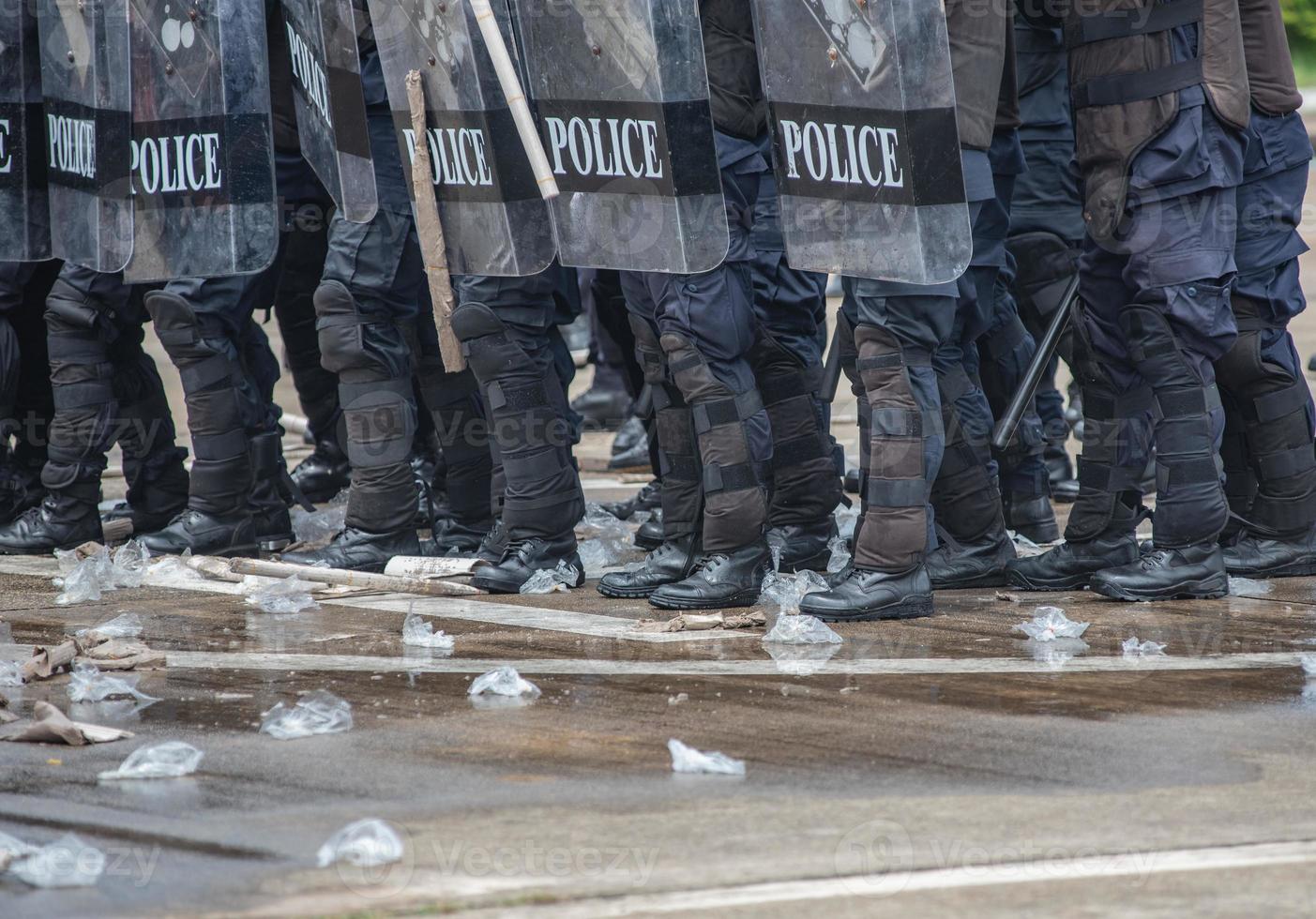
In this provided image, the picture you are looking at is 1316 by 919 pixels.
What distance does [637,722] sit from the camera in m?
3.71

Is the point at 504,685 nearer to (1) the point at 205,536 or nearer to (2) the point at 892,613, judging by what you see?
(2) the point at 892,613

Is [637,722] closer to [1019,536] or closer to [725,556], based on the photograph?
[725,556]

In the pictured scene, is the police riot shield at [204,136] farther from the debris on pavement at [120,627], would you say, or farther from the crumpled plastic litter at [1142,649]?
the crumpled plastic litter at [1142,649]

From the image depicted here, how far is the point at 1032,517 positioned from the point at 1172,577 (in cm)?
124

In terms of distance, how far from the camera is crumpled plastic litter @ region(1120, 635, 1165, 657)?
14.3 feet

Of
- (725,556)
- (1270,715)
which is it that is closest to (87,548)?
(725,556)

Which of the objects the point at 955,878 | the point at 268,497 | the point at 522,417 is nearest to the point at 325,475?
the point at 268,497

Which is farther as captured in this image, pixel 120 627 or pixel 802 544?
pixel 802 544

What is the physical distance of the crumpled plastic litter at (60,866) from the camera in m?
2.76

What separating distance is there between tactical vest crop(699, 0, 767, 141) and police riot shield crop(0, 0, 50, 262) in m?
2.69

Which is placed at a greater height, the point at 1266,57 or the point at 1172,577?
the point at 1266,57

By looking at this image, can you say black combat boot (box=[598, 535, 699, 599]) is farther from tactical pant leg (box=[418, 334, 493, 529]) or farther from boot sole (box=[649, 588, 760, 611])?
tactical pant leg (box=[418, 334, 493, 529])

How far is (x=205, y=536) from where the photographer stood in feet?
20.5

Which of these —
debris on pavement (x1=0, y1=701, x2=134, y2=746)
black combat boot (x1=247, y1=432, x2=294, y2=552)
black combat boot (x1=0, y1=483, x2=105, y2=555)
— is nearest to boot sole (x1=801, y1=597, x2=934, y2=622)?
debris on pavement (x1=0, y1=701, x2=134, y2=746)
